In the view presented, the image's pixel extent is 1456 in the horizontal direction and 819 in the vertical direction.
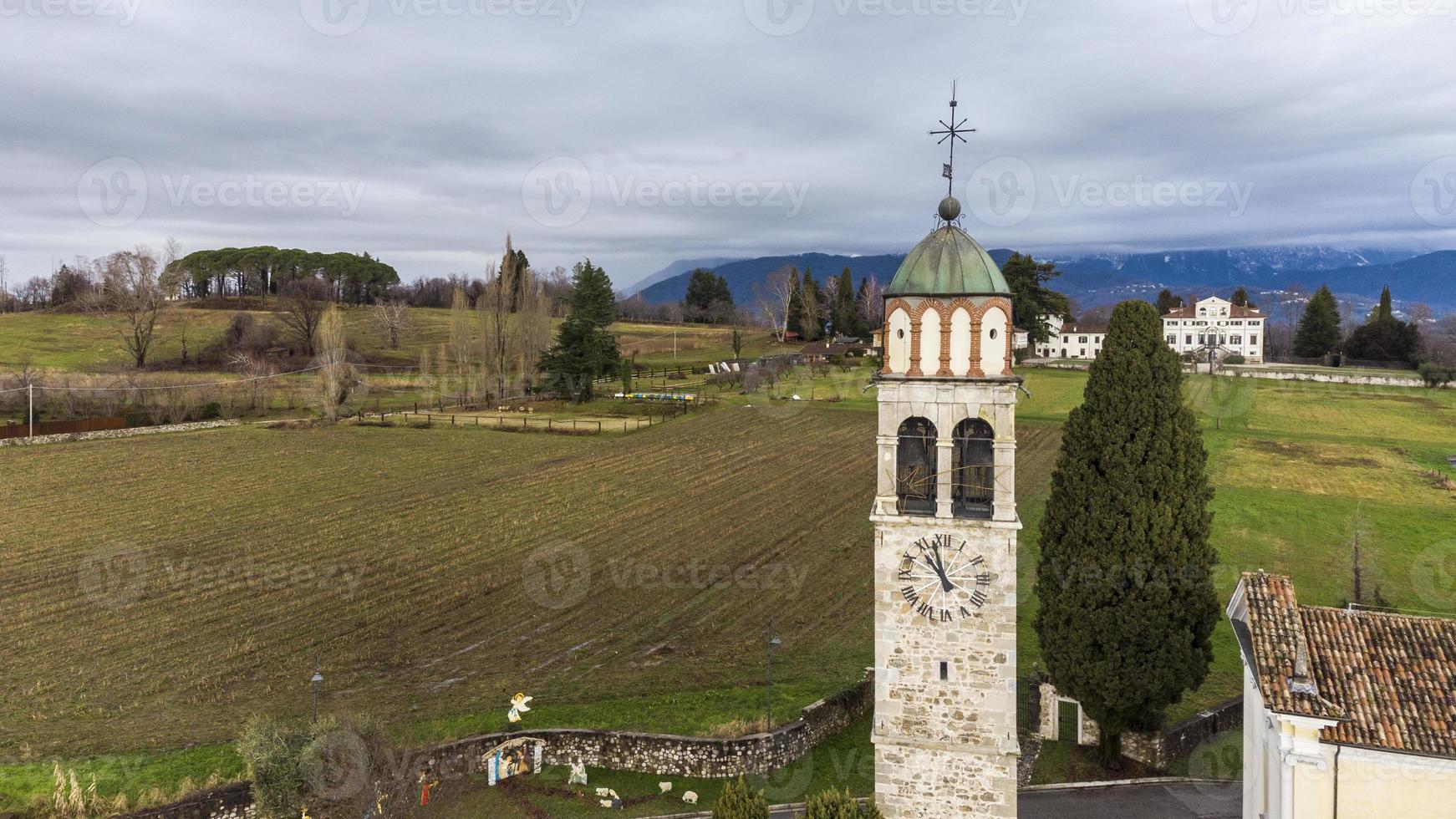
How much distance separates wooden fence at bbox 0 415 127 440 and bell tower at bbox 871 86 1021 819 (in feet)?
201

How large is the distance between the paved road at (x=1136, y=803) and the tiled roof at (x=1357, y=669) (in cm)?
499

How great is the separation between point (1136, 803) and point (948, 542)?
30.4 feet

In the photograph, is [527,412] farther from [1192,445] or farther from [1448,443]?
[1448,443]

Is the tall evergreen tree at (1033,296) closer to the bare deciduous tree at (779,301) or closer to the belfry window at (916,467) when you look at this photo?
the bare deciduous tree at (779,301)

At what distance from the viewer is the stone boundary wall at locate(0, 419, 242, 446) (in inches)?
2078

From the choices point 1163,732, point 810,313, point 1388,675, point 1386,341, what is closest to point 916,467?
point 1388,675

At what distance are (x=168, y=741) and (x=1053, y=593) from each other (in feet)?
66.0

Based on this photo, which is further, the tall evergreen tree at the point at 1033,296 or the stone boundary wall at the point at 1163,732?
the tall evergreen tree at the point at 1033,296

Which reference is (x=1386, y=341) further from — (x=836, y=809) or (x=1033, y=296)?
(x=836, y=809)

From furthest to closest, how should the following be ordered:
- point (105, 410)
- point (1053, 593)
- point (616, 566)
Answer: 1. point (105, 410)
2. point (616, 566)
3. point (1053, 593)

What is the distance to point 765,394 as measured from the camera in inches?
2808

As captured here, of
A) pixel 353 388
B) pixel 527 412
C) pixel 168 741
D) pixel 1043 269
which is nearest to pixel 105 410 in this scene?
pixel 353 388

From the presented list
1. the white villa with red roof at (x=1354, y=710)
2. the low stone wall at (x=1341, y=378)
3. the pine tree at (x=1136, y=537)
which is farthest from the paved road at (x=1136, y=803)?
the low stone wall at (x=1341, y=378)

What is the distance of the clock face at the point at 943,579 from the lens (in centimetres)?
1362
